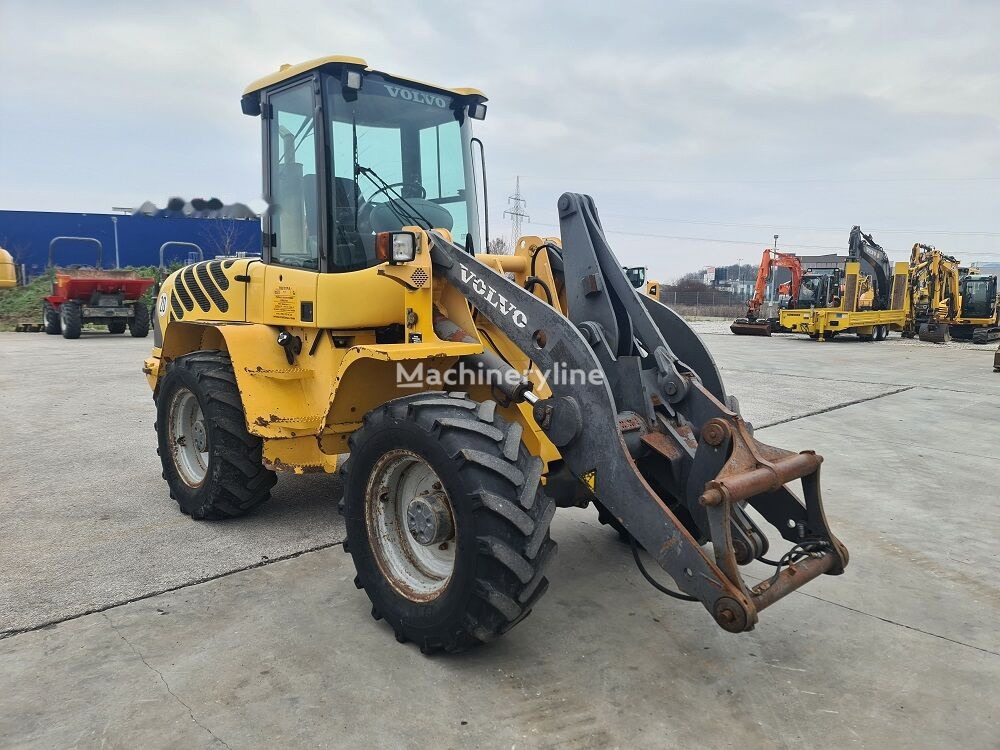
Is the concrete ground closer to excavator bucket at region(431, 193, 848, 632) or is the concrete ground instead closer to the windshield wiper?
excavator bucket at region(431, 193, 848, 632)

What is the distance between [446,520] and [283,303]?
2068 millimetres

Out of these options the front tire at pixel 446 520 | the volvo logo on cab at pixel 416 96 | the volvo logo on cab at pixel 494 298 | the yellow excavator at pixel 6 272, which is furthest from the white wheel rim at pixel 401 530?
the yellow excavator at pixel 6 272

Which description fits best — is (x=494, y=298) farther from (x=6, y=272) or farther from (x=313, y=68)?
(x=6, y=272)

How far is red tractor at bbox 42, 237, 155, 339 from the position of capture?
19.0m

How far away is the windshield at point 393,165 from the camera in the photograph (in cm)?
436

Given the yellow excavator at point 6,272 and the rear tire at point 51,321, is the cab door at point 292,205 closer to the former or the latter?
the yellow excavator at point 6,272

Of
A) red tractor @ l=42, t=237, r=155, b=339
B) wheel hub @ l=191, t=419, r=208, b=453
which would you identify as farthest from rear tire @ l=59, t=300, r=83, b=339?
wheel hub @ l=191, t=419, r=208, b=453

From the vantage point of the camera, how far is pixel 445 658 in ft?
10.2

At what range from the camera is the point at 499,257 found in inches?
179

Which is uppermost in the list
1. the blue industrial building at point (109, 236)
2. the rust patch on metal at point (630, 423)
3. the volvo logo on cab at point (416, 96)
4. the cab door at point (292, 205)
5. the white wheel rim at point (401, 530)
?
the blue industrial building at point (109, 236)

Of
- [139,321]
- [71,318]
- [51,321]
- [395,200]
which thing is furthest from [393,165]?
[51,321]

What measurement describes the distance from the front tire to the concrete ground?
0.22m

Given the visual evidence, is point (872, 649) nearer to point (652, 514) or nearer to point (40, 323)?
point (652, 514)

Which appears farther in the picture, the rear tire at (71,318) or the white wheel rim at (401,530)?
the rear tire at (71,318)
